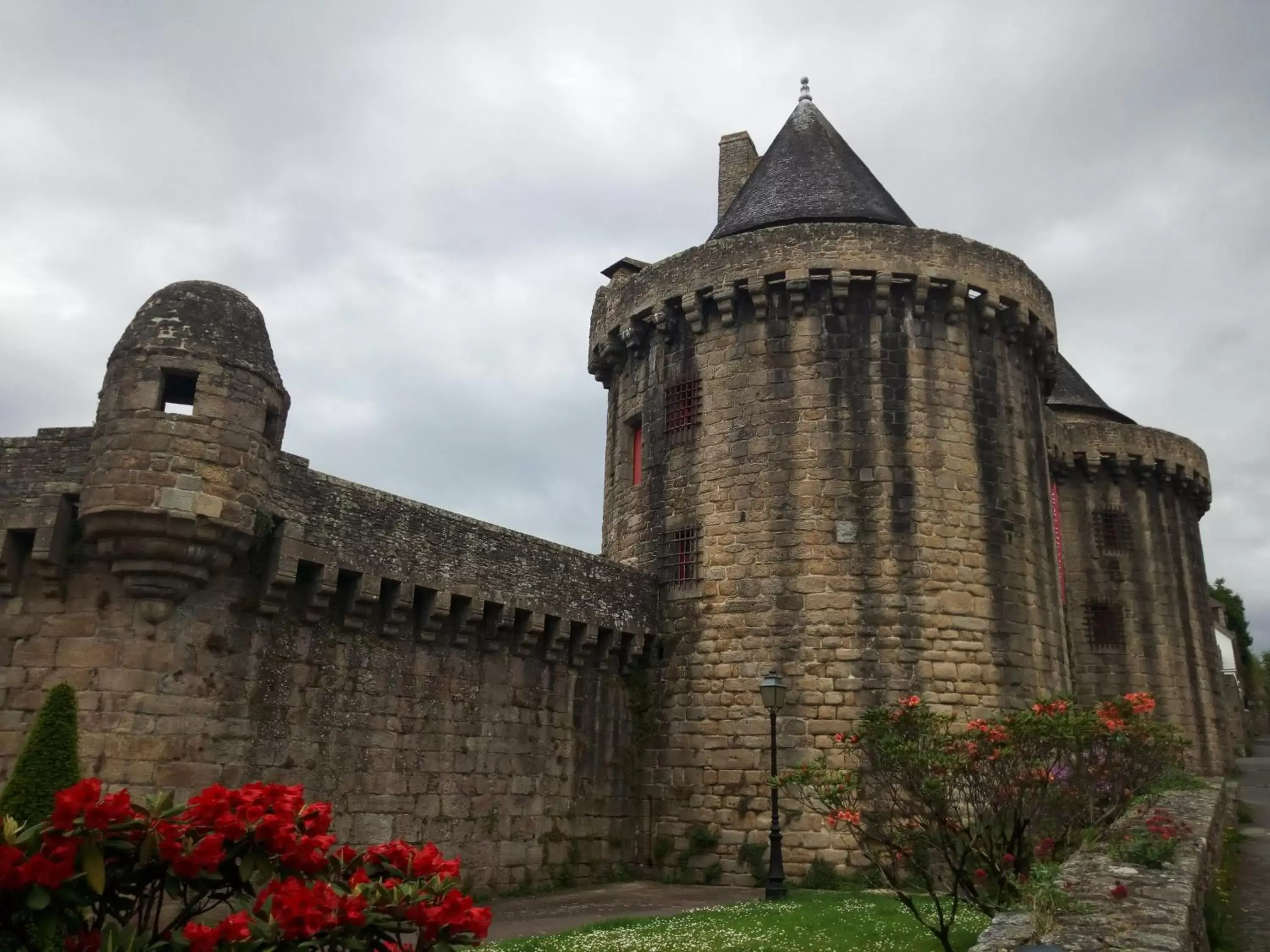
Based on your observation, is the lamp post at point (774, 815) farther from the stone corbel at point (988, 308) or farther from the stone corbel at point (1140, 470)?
the stone corbel at point (1140, 470)

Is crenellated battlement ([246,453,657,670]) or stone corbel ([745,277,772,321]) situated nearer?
crenellated battlement ([246,453,657,670])

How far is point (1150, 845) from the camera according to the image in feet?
24.5

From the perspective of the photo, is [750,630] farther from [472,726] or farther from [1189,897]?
[1189,897]

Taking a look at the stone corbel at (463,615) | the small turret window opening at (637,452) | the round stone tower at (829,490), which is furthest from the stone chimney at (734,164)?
the stone corbel at (463,615)

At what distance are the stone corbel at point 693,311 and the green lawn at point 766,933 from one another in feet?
28.2

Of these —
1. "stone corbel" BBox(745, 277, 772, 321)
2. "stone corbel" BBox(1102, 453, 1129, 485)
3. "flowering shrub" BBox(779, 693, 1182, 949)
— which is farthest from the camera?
"stone corbel" BBox(1102, 453, 1129, 485)

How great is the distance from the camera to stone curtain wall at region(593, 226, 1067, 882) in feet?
45.3

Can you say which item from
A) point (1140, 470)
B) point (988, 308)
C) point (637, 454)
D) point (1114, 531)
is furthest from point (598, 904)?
point (1140, 470)

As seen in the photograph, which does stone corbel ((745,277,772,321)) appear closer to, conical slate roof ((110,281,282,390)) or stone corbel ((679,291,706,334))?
stone corbel ((679,291,706,334))

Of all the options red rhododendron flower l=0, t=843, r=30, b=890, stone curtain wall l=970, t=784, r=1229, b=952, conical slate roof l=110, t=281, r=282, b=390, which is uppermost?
conical slate roof l=110, t=281, r=282, b=390

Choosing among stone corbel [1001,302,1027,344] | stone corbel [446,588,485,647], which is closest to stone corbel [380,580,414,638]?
stone corbel [446,588,485,647]

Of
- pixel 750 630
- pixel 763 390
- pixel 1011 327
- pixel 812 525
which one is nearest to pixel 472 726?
pixel 750 630

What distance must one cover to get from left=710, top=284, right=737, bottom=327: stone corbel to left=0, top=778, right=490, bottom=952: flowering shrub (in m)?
12.1

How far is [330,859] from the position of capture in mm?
4270
